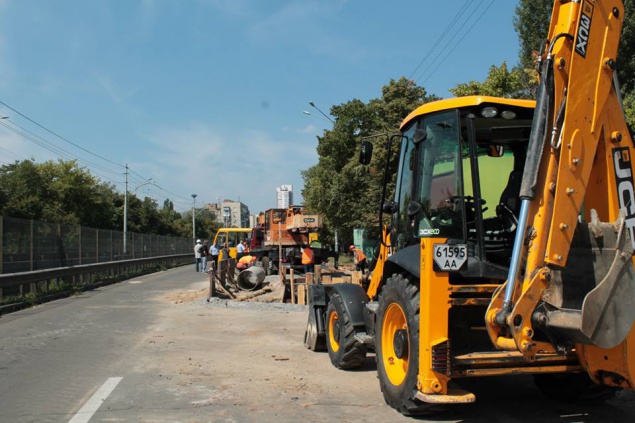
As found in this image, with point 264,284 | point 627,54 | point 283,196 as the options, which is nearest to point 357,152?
point 264,284

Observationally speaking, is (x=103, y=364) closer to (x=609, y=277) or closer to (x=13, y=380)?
(x=13, y=380)

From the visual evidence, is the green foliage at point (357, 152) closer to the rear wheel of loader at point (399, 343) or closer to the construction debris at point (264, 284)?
the construction debris at point (264, 284)

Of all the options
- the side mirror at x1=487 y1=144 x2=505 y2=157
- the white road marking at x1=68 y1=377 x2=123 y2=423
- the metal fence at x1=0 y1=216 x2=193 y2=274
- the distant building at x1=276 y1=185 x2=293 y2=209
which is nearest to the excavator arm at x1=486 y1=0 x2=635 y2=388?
the side mirror at x1=487 y1=144 x2=505 y2=157

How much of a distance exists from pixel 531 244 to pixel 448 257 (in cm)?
74

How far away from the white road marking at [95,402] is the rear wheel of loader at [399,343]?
3002 mm

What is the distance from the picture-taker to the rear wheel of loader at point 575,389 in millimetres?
5727

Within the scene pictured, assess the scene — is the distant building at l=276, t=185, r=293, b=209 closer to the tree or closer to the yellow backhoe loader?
the tree

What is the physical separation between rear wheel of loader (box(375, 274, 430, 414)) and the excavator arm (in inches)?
32.1

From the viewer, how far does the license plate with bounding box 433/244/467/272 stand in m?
4.81

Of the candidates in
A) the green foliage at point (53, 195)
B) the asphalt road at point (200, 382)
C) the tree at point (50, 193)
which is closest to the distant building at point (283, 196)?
the green foliage at point (53, 195)

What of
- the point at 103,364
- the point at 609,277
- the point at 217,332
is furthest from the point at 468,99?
the point at 217,332

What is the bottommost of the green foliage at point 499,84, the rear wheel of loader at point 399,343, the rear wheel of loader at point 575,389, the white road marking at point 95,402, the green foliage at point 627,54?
the white road marking at point 95,402

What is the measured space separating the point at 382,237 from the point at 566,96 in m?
3.14

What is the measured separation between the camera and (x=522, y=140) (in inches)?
242
